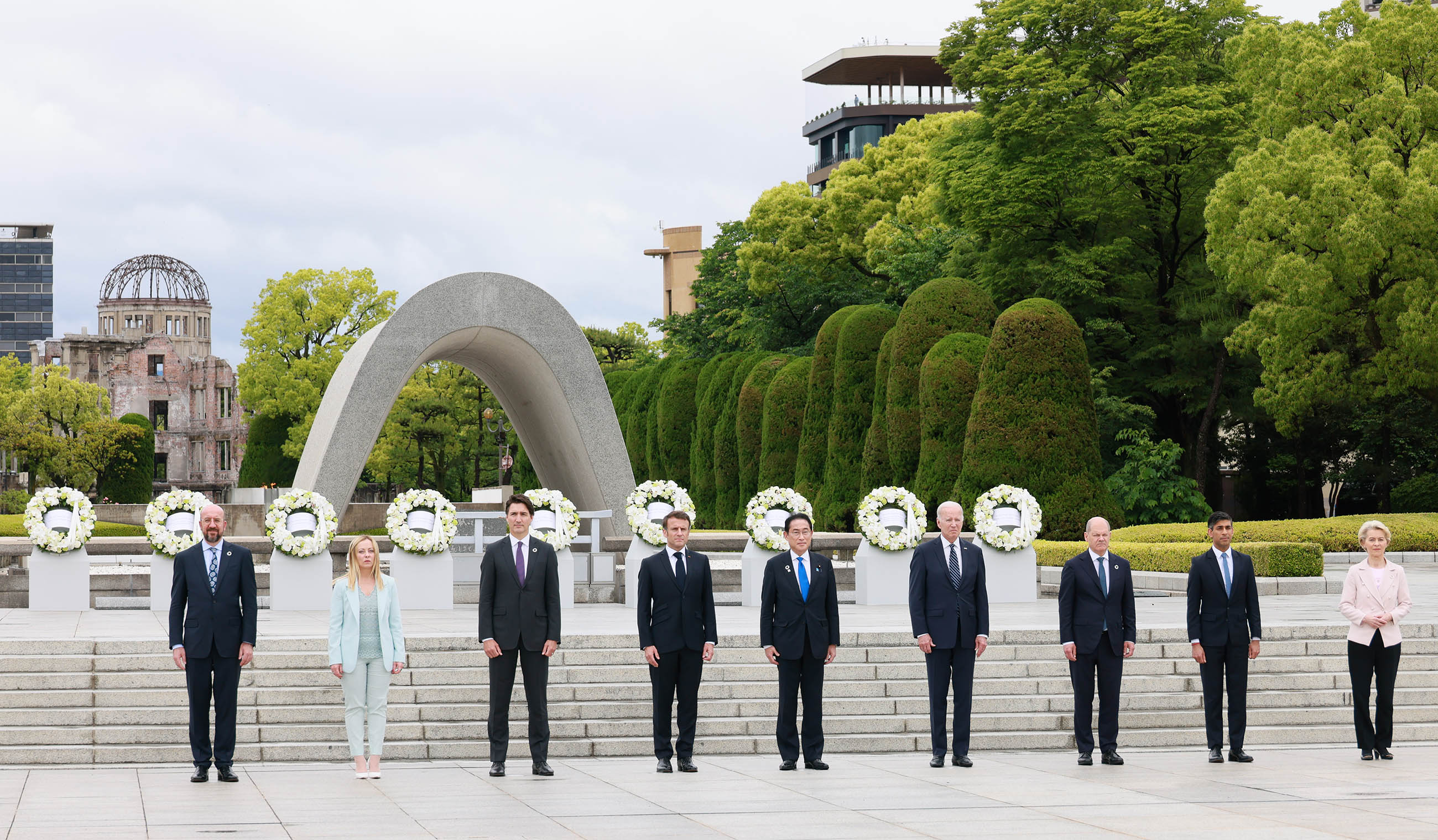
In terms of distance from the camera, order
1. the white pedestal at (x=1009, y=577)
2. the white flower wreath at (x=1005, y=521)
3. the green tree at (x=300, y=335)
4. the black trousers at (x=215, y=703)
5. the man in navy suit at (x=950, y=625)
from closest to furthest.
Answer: the black trousers at (x=215, y=703) < the man in navy suit at (x=950, y=625) < the white flower wreath at (x=1005, y=521) < the white pedestal at (x=1009, y=577) < the green tree at (x=300, y=335)

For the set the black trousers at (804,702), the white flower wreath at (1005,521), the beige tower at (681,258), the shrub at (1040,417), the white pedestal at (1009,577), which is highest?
the beige tower at (681,258)

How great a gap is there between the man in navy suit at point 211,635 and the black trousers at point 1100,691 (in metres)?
5.36

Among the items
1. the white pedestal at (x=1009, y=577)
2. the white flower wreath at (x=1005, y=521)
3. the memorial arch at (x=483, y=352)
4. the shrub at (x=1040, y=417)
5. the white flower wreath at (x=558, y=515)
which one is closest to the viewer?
the white flower wreath at (x=558, y=515)

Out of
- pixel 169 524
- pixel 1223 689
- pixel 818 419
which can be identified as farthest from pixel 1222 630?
pixel 818 419

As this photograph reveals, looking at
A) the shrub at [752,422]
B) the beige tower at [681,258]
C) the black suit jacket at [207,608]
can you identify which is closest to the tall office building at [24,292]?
the beige tower at [681,258]

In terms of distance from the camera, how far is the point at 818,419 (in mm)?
32500

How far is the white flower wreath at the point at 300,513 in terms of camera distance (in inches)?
649

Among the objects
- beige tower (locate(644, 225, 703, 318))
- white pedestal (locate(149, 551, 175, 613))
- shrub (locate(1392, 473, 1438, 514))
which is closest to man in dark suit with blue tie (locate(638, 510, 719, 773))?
white pedestal (locate(149, 551, 175, 613))

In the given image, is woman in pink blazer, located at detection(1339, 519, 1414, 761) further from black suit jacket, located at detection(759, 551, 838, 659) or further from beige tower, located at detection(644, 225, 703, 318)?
beige tower, located at detection(644, 225, 703, 318)

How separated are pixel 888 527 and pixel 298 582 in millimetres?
6643

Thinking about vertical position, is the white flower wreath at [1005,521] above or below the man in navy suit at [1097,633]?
above

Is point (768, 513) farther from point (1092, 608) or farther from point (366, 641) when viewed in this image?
point (366, 641)

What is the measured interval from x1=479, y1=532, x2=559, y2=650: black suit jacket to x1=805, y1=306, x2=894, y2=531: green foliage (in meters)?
21.2

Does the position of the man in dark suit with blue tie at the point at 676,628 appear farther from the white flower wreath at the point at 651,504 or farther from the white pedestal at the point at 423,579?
the white pedestal at the point at 423,579
